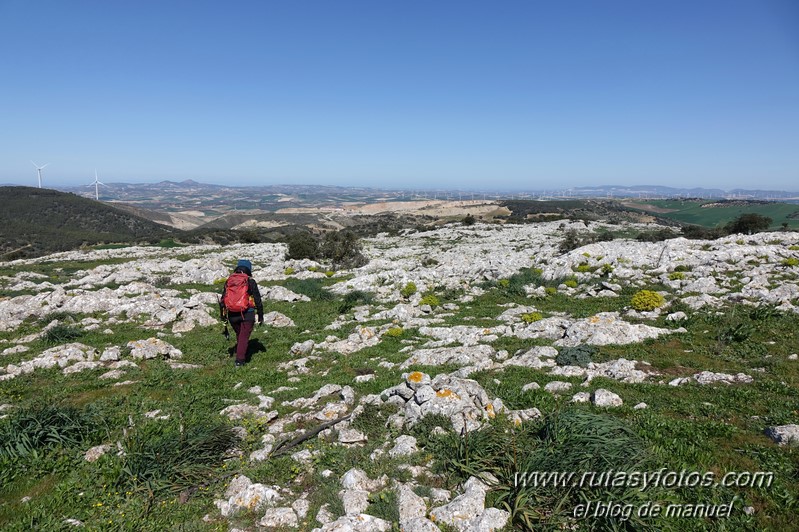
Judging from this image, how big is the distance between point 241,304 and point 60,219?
12563cm

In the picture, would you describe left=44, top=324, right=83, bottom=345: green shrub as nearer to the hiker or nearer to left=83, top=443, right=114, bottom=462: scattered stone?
the hiker

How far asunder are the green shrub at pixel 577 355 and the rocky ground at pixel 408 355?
209mm

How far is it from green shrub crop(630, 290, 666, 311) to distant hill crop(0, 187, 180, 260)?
8782cm

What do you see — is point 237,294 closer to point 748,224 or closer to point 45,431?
→ point 45,431

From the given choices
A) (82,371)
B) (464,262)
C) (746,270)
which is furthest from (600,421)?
(464,262)

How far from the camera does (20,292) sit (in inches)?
835

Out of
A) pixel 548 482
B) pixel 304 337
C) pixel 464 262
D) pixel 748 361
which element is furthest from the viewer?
pixel 464 262

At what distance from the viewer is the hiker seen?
11.1 m

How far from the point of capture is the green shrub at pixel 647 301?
14.2 meters

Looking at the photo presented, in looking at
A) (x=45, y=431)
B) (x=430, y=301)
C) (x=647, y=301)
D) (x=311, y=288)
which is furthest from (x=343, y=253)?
(x=45, y=431)

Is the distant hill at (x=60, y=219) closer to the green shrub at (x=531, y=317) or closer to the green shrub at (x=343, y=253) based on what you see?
the green shrub at (x=343, y=253)

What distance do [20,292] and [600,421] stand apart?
28748 millimetres

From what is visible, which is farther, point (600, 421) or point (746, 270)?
point (746, 270)

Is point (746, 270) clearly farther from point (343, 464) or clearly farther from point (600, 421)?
point (343, 464)
